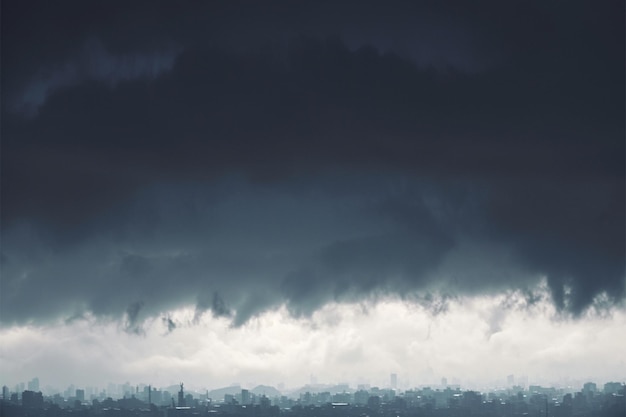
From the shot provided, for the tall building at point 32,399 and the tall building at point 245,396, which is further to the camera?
the tall building at point 245,396

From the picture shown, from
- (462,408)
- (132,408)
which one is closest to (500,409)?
(462,408)

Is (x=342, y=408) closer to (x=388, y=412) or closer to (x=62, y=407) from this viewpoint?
(x=388, y=412)

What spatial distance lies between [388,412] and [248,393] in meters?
43.4

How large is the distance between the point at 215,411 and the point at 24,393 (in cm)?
2238

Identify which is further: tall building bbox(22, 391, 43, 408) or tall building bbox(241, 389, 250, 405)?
tall building bbox(241, 389, 250, 405)

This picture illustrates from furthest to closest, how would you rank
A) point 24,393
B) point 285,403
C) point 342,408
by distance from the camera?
point 285,403
point 342,408
point 24,393

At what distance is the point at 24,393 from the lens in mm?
137000

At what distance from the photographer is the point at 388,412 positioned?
144 meters

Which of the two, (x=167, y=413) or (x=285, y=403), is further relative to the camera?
(x=285, y=403)

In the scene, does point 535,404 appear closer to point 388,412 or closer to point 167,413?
point 388,412

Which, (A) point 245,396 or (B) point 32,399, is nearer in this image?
(B) point 32,399

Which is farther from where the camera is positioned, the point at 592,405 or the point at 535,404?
the point at 535,404

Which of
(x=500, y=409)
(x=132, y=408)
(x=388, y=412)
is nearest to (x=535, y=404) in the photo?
(x=500, y=409)

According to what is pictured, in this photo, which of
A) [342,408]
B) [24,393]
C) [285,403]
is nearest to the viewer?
[24,393]
